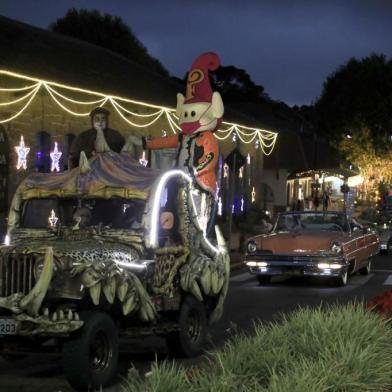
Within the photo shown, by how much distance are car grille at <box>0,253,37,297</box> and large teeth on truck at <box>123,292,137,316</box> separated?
2.86 feet

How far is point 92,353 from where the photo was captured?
7.35 metres

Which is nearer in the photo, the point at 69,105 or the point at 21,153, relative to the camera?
the point at 21,153

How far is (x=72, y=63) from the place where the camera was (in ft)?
77.6

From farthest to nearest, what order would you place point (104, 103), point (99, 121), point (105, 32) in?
1. point (105, 32)
2. point (104, 103)
3. point (99, 121)

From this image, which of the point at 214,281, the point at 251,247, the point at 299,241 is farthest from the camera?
the point at 251,247

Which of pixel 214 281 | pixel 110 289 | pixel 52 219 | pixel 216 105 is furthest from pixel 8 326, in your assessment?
pixel 216 105

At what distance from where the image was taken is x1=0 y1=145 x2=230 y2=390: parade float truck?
7160 mm

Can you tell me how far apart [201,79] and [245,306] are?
→ 4905 millimetres

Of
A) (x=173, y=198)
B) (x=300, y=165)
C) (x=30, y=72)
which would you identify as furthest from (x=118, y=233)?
(x=300, y=165)

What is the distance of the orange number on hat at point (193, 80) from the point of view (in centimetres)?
1611

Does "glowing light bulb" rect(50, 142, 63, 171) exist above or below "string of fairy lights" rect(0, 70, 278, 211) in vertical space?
below

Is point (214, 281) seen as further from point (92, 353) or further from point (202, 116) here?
point (202, 116)

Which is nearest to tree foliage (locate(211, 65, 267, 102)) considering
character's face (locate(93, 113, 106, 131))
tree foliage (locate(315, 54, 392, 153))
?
tree foliage (locate(315, 54, 392, 153))

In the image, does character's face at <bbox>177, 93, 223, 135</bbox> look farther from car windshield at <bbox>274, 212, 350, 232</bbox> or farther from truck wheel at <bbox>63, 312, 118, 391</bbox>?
truck wheel at <bbox>63, 312, 118, 391</bbox>
